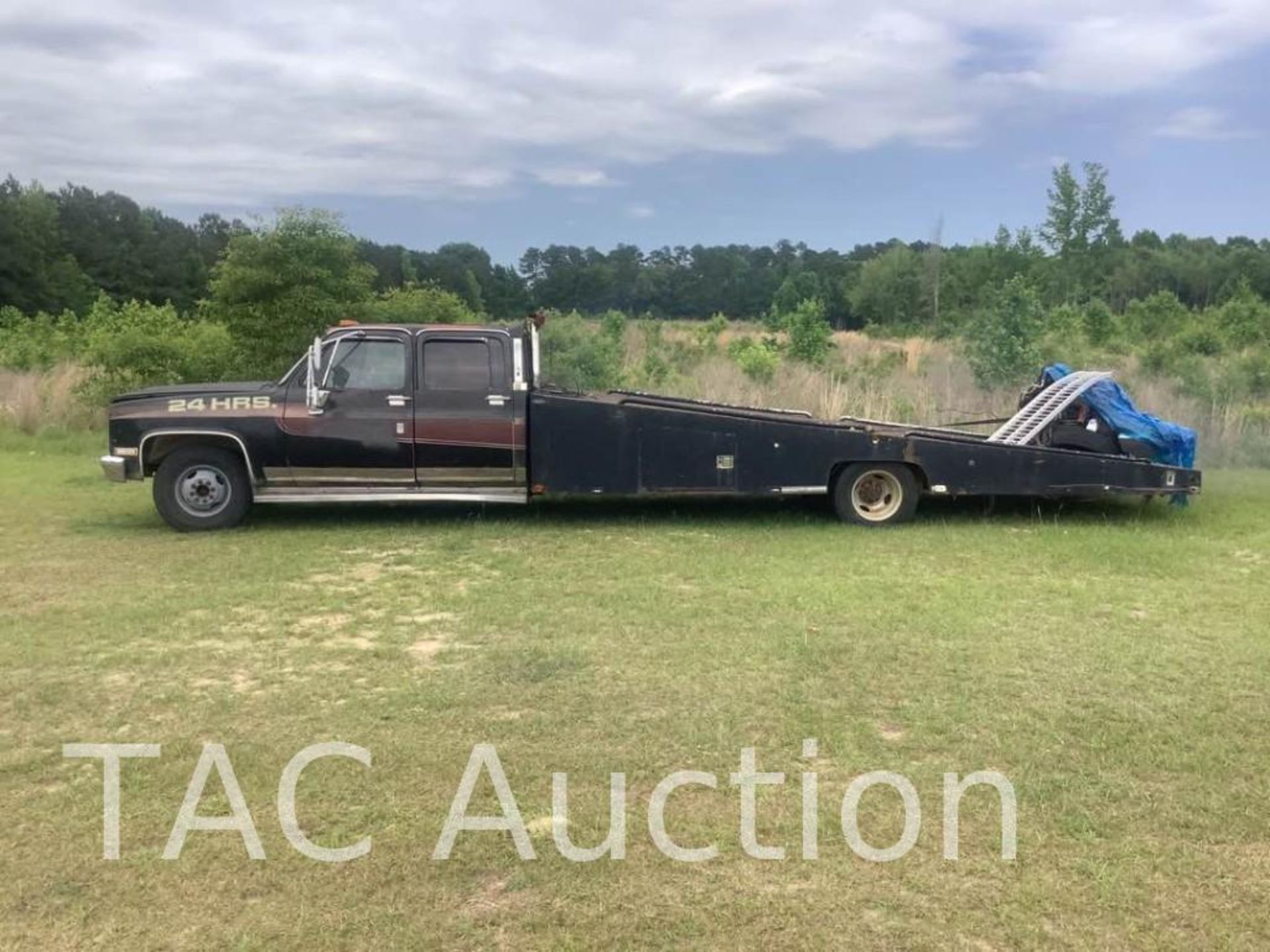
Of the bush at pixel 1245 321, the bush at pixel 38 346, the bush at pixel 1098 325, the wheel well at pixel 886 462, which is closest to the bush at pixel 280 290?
the bush at pixel 38 346

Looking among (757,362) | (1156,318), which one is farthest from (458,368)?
(1156,318)

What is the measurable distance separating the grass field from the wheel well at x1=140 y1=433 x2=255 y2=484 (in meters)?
0.86

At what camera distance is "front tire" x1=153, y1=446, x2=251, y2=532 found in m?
9.38

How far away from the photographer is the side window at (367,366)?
9.49m

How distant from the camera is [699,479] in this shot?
9.70 m

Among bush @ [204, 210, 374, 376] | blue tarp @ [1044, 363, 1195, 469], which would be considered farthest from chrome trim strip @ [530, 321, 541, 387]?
bush @ [204, 210, 374, 376]

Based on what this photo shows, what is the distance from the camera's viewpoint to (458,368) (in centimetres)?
963

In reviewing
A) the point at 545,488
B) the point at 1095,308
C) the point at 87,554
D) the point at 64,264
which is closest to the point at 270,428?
the point at 87,554

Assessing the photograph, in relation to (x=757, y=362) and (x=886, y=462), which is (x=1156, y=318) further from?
(x=886, y=462)

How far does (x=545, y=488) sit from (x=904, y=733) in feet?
17.8

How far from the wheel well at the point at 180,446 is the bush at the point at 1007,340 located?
11.5m

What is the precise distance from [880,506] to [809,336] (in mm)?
18826

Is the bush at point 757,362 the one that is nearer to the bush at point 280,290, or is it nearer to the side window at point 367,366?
the bush at point 280,290

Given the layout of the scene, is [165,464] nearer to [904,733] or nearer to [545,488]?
[545,488]
